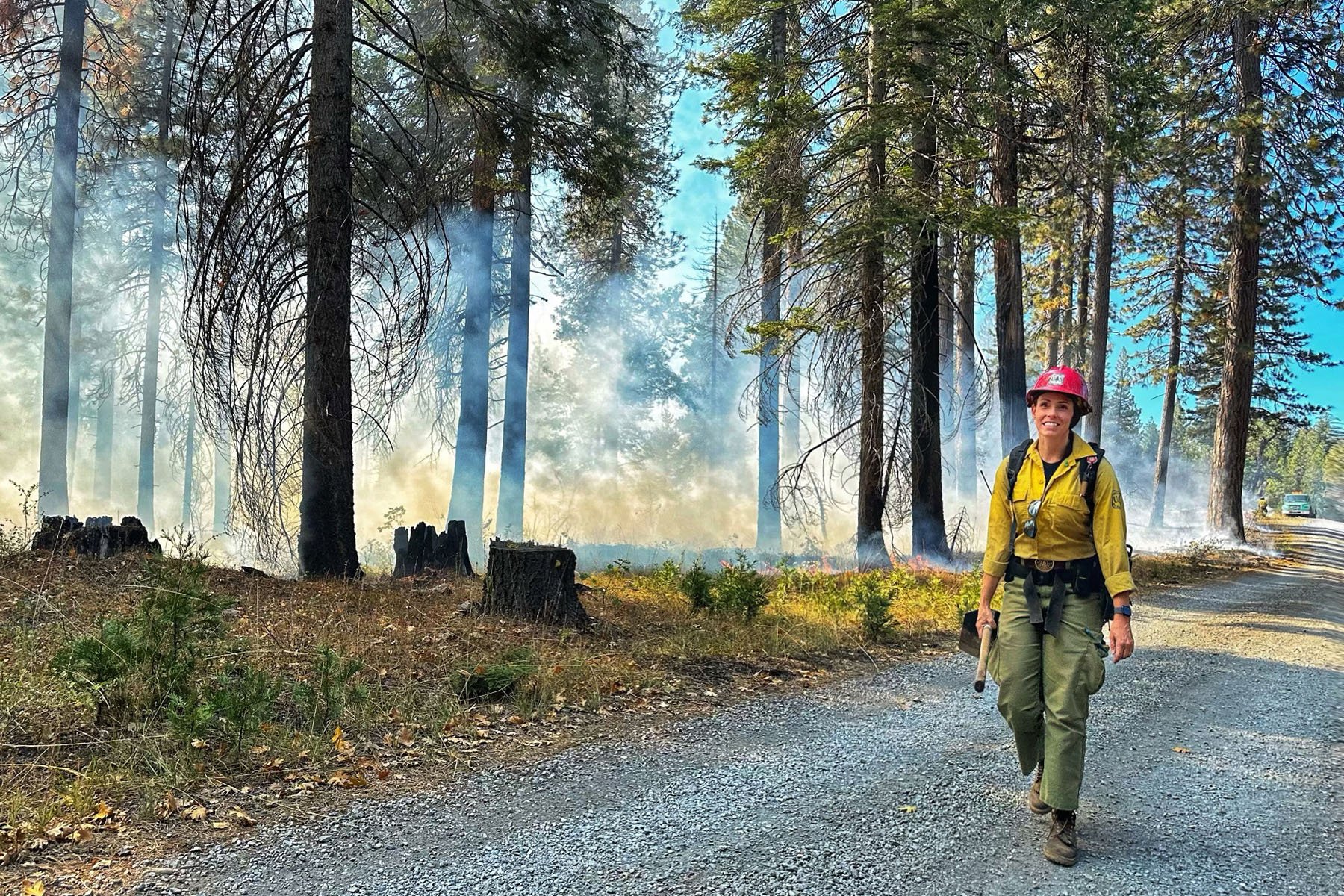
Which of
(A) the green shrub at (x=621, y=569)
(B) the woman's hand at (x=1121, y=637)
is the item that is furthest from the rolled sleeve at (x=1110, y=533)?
(A) the green shrub at (x=621, y=569)

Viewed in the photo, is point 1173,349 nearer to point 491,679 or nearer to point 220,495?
point 491,679

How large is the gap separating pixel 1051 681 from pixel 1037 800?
2.15 ft

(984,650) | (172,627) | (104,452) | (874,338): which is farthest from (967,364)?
(104,452)

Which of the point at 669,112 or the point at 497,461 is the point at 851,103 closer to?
the point at 669,112

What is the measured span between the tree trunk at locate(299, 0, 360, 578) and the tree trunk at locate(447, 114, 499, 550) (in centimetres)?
808

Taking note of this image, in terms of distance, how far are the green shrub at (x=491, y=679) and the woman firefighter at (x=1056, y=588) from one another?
3127 mm

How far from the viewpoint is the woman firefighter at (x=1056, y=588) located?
3.42 metres

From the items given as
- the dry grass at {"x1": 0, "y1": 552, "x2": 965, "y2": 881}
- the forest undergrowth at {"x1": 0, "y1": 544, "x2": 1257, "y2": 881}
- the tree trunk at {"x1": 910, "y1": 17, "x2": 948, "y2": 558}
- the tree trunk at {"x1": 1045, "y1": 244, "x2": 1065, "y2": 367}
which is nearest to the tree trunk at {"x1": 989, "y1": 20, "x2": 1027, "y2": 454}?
the tree trunk at {"x1": 910, "y1": 17, "x2": 948, "y2": 558}

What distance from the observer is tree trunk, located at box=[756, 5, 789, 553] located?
11.9 metres

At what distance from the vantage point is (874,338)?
12.2 meters

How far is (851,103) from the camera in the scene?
13.2 m

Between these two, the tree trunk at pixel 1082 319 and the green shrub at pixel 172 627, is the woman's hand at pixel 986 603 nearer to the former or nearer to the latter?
the green shrub at pixel 172 627

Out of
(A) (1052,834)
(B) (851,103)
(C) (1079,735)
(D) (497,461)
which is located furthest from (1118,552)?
(D) (497,461)

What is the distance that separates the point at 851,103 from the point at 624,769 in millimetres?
11932
